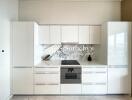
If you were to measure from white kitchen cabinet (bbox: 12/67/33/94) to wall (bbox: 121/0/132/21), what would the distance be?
282cm

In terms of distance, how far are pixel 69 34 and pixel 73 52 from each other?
24.1 inches

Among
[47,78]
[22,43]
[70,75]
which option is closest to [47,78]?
[47,78]

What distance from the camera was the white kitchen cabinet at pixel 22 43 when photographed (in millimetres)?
3861

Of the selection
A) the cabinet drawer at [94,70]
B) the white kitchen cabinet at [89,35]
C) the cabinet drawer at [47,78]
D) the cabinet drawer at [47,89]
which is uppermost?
the white kitchen cabinet at [89,35]

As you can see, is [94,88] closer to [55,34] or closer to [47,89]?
[47,89]

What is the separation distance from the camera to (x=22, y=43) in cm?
388

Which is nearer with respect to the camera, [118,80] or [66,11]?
[118,80]

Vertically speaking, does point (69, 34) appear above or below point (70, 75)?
above

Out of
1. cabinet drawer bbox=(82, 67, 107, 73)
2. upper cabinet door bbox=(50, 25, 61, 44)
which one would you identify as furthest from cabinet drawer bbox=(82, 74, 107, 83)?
upper cabinet door bbox=(50, 25, 61, 44)

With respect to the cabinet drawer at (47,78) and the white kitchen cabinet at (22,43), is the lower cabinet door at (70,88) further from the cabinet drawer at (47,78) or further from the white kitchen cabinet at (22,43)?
the white kitchen cabinet at (22,43)

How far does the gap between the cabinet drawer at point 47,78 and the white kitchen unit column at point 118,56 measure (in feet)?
4.33

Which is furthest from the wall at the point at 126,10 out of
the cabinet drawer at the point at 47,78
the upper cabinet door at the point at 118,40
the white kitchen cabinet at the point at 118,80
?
the cabinet drawer at the point at 47,78

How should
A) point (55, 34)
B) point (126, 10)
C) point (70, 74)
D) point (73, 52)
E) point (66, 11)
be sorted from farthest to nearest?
point (73, 52)
point (66, 11)
point (55, 34)
point (126, 10)
point (70, 74)

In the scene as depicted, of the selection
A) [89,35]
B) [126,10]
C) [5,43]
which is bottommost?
[5,43]
